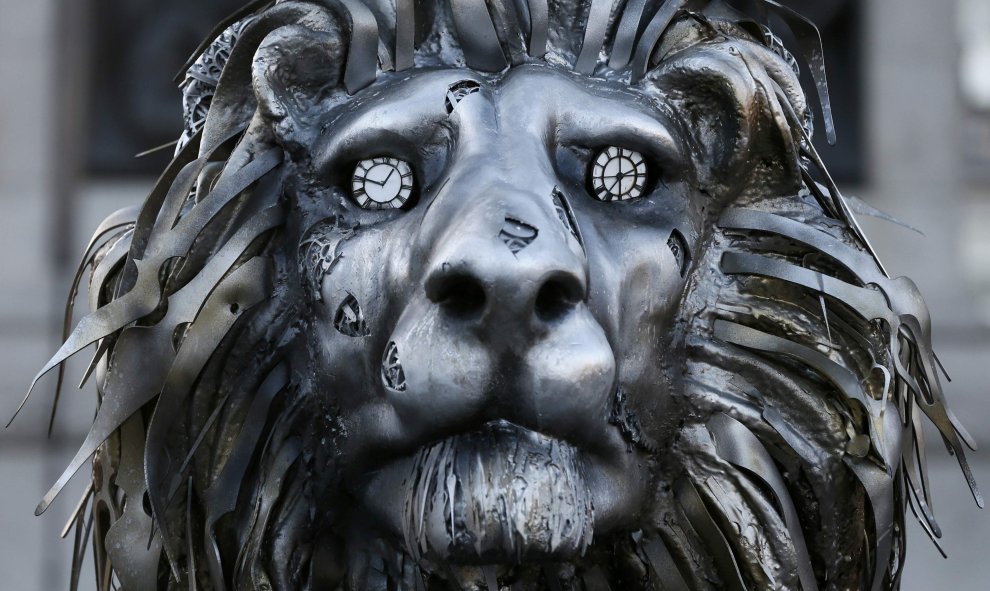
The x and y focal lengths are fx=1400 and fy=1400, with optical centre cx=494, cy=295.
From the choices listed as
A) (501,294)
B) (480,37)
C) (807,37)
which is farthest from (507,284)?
(807,37)

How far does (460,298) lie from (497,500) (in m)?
0.13

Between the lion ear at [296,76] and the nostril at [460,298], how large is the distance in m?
0.20

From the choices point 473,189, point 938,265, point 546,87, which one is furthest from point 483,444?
point 938,265

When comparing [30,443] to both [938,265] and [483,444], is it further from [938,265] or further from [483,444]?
[483,444]

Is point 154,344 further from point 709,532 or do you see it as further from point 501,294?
point 709,532

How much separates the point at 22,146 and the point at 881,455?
2959 millimetres

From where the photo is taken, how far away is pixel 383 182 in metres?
0.98

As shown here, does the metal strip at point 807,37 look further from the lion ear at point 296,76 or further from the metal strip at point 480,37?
the lion ear at point 296,76

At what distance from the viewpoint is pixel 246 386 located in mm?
1015

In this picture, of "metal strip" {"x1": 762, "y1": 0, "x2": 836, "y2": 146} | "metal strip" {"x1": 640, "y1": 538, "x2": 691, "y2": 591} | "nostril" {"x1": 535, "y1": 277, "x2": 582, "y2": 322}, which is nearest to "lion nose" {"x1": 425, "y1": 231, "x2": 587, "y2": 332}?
"nostril" {"x1": 535, "y1": 277, "x2": 582, "y2": 322}

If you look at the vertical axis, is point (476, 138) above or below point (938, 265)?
above

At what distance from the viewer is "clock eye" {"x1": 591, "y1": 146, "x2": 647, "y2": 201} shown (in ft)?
3.22

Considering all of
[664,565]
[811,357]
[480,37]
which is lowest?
[664,565]

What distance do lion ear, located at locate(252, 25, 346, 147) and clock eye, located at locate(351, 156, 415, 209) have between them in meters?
0.06
